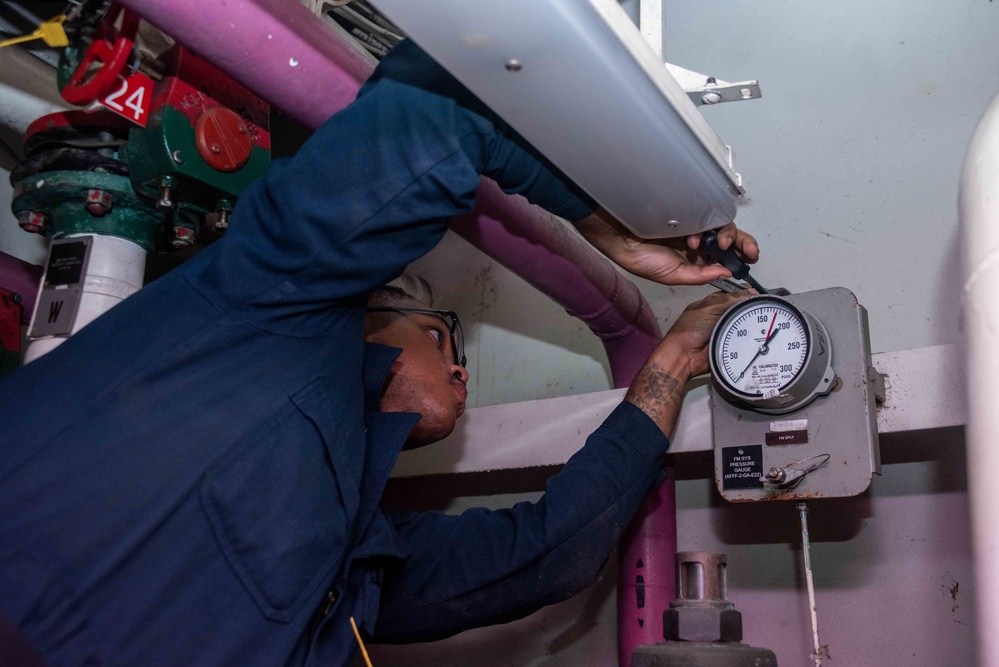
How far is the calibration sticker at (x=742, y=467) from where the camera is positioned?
1.21 m

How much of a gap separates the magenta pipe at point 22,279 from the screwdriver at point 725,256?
1130 millimetres

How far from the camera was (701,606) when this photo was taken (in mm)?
1130

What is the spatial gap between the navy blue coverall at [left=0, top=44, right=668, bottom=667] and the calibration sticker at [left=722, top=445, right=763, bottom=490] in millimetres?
533

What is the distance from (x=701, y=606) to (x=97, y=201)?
980 millimetres

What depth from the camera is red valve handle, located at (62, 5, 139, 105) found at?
39.9 inches

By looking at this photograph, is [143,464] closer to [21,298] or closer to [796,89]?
[21,298]

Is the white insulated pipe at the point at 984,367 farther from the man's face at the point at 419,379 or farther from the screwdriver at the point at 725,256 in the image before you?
the man's face at the point at 419,379

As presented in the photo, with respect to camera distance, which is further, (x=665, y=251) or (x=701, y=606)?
(x=665, y=251)

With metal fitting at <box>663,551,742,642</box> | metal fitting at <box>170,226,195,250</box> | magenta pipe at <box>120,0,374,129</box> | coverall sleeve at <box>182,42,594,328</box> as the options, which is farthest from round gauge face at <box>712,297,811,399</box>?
metal fitting at <box>170,226,195,250</box>

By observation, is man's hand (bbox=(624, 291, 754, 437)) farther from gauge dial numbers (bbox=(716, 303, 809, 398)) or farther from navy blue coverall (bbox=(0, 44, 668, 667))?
navy blue coverall (bbox=(0, 44, 668, 667))

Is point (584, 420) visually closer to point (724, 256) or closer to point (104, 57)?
point (724, 256)

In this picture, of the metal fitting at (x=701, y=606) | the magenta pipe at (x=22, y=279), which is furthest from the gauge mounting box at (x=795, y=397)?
the magenta pipe at (x=22, y=279)

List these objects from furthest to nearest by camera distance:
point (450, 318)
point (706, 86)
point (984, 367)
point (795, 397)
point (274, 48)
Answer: point (450, 318), point (795, 397), point (706, 86), point (274, 48), point (984, 367)

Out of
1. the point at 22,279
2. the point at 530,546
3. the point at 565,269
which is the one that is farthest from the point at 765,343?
the point at 22,279
